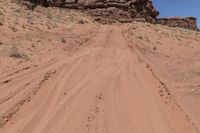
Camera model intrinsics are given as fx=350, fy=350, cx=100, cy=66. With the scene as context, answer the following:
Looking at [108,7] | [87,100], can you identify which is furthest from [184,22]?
[87,100]

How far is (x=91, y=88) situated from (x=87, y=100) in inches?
38.4

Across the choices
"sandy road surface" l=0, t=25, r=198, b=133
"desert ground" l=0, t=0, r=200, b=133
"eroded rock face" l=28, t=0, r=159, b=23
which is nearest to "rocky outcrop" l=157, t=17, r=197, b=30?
"eroded rock face" l=28, t=0, r=159, b=23

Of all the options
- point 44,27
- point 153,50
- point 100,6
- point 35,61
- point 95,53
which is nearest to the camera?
point 35,61

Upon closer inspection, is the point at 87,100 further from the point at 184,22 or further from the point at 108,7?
the point at 184,22

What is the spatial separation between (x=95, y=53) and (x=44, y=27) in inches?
262

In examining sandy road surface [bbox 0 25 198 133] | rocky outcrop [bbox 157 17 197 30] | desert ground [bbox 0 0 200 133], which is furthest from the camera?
rocky outcrop [bbox 157 17 197 30]

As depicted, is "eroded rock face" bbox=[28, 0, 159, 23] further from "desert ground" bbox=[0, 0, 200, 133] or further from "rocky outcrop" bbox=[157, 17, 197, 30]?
"desert ground" bbox=[0, 0, 200, 133]

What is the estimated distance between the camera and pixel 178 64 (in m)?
16.0

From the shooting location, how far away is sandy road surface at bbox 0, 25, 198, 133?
304 inches

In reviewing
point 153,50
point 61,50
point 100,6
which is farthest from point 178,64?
point 100,6

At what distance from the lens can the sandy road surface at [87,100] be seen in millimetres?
7719

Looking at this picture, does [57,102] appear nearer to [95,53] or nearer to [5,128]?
[5,128]

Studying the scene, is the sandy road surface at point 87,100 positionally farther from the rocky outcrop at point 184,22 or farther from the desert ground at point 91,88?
the rocky outcrop at point 184,22

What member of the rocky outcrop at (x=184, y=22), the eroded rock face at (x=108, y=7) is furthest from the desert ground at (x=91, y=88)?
the rocky outcrop at (x=184, y=22)
